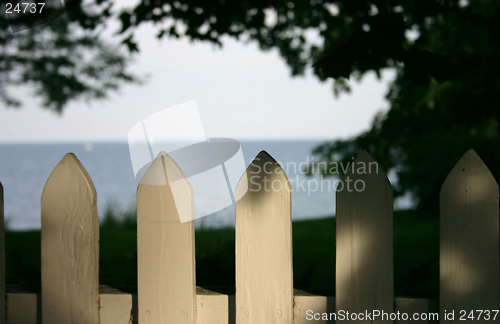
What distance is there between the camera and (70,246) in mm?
1278

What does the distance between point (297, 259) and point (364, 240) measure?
5.68 feet

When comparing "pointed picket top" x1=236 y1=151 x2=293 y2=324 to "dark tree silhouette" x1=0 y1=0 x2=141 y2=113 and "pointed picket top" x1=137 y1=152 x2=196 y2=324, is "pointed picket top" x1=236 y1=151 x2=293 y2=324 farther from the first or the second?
"dark tree silhouette" x1=0 y1=0 x2=141 y2=113

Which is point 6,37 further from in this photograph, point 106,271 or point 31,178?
point 31,178

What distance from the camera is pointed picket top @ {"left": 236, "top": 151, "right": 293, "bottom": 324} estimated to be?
1.21m

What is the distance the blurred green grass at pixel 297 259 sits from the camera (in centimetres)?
191

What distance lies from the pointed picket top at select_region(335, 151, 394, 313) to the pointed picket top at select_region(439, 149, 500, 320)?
0.17 m

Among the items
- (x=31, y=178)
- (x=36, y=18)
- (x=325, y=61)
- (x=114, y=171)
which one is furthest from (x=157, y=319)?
(x=114, y=171)

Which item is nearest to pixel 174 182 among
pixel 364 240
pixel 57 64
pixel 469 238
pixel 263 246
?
pixel 263 246

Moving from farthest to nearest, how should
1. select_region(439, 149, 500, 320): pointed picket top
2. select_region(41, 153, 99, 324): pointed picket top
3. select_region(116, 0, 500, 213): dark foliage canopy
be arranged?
select_region(116, 0, 500, 213): dark foliage canopy
select_region(41, 153, 99, 324): pointed picket top
select_region(439, 149, 500, 320): pointed picket top

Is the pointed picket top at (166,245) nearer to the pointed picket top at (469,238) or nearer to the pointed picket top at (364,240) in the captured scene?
the pointed picket top at (364,240)

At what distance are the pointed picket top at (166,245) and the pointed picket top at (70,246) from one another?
0.54ft

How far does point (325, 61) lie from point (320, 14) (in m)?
2.60

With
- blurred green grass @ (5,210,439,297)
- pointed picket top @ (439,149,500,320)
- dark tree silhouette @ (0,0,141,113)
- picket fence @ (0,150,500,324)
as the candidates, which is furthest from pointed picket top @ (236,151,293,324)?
dark tree silhouette @ (0,0,141,113)

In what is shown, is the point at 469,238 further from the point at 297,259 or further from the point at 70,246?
the point at 297,259
